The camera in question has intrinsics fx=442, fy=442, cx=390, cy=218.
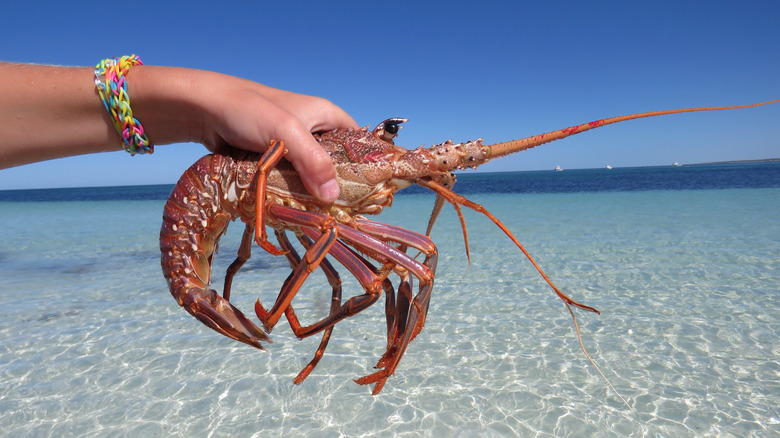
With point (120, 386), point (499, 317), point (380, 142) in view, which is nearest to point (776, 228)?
point (499, 317)

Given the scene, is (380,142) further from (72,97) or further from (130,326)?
(130,326)

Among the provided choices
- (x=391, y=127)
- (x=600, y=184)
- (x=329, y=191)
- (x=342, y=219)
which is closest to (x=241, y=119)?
(x=329, y=191)

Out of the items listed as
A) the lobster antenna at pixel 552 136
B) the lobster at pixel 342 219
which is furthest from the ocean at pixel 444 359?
the lobster antenna at pixel 552 136

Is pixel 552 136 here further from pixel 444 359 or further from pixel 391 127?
pixel 444 359

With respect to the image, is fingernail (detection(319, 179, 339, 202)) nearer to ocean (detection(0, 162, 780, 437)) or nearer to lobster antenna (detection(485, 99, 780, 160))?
lobster antenna (detection(485, 99, 780, 160))

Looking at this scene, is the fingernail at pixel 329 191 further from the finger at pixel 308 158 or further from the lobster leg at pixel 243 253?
the lobster leg at pixel 243 253

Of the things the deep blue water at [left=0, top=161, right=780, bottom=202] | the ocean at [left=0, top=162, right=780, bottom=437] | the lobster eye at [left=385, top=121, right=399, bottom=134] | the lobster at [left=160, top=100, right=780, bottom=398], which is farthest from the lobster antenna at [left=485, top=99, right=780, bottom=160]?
the deep blue water at [left=0, top=161, right=780, bottom=202]
